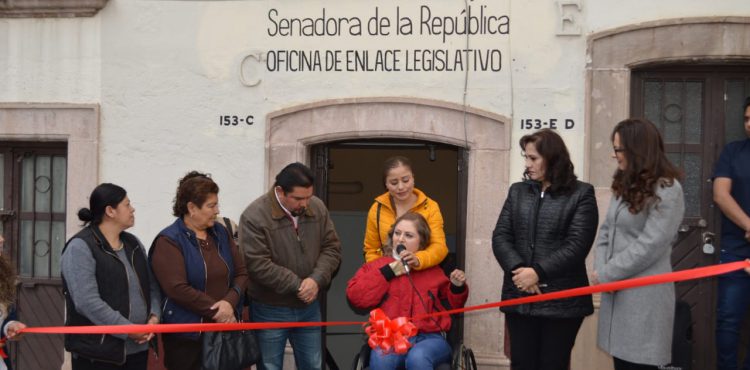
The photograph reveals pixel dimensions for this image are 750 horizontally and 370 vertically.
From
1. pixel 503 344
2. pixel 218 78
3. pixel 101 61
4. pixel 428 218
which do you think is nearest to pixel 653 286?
pixel 428 218

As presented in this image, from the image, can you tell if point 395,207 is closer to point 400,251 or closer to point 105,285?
point 400,251

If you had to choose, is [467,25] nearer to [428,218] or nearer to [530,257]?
[428,218]

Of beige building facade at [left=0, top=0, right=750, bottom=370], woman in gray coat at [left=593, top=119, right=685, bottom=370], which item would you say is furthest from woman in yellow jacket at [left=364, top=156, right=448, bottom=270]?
woman in gray coat at [left=593, top=119, right=685, bottom=370]

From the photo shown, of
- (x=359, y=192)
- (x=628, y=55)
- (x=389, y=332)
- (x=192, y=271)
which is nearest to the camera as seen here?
(x=192, y=271)

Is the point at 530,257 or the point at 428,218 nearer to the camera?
the point at 530,257

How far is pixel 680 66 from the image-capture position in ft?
25.8

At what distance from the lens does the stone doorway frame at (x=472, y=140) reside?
26.2 ft

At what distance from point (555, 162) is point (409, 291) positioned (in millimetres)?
1291

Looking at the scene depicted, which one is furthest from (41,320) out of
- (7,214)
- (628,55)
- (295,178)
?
(628,55)

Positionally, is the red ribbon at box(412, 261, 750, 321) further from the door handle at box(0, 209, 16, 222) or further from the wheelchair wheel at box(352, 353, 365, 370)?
the door handle at box(0, 209, 16, 222)

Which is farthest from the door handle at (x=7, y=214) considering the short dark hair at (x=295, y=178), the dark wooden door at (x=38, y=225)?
the short dark hair at (x=295, y=178)

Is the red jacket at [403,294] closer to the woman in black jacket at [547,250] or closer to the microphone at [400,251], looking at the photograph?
the microphone at [400,251]

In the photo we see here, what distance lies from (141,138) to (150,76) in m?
0.51

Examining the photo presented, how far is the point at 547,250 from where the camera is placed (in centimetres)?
597
